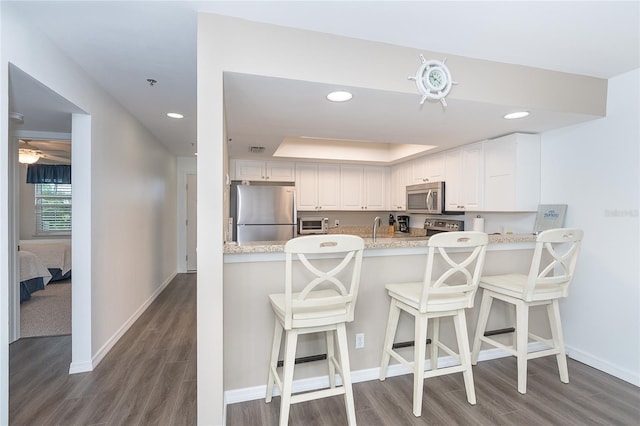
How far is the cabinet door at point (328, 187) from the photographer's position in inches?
198

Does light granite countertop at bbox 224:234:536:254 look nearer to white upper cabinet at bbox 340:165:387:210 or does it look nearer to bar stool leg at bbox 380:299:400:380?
bar stool leg at bbox 380:299:400:380

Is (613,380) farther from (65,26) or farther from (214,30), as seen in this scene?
(65,26)

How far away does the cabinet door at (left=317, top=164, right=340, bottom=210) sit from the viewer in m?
5.02

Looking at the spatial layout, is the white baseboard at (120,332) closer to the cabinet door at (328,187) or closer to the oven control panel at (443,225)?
the cabinet door at (328,187)

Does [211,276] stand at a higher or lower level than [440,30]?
lower

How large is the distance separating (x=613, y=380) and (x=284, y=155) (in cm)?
409

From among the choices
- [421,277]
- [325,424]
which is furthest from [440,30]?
[325,424]

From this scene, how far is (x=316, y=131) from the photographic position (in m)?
3.13

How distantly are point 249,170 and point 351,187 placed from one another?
64.4 inches

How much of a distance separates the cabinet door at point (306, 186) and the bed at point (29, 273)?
3811 mm

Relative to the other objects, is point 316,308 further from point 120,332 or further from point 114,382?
point 120,332

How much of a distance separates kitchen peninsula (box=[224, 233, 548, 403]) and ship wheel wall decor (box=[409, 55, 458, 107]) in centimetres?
105

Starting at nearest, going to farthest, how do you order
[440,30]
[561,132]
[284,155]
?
[440,30] < [561,132] < [284,155]

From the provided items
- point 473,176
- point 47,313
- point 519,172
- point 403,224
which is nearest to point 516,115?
point 519,172
